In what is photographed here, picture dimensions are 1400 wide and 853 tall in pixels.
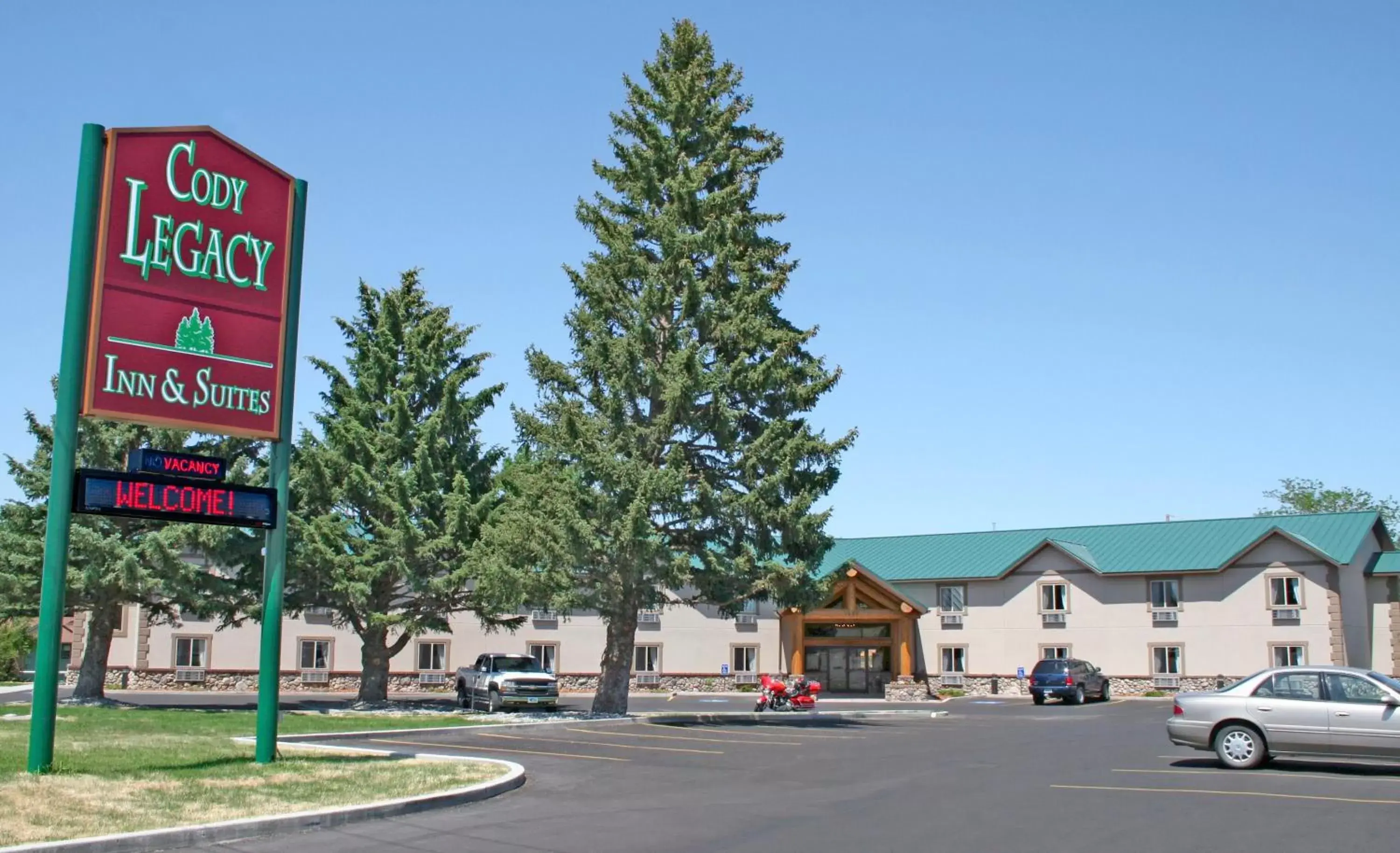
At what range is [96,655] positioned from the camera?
35.1 meters

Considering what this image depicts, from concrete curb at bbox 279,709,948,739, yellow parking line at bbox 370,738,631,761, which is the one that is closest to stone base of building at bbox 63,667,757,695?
concrete curb at bbox 279,709,948,739

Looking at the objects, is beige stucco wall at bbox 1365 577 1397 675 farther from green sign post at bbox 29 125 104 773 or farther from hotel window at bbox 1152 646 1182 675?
green sign post at bbox 29 125 104 773

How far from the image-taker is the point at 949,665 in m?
53.7

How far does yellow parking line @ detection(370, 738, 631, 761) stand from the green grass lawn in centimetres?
276

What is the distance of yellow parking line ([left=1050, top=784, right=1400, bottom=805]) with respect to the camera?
1429 cm

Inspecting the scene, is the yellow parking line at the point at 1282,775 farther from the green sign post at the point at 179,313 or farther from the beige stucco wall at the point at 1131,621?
the beige stucco wall at the point at 1131,621

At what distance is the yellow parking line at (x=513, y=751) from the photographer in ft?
67.7

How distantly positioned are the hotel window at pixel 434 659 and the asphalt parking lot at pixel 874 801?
90.0 feet

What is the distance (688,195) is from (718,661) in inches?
1006

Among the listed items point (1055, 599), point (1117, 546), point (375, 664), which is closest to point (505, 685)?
point (375, 664)

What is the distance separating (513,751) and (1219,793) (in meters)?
11.7

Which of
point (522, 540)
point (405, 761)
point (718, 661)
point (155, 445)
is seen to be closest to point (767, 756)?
point (405, 761)

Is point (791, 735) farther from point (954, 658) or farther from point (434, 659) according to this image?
point (954, 658)

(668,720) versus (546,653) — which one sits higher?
(546,653)
